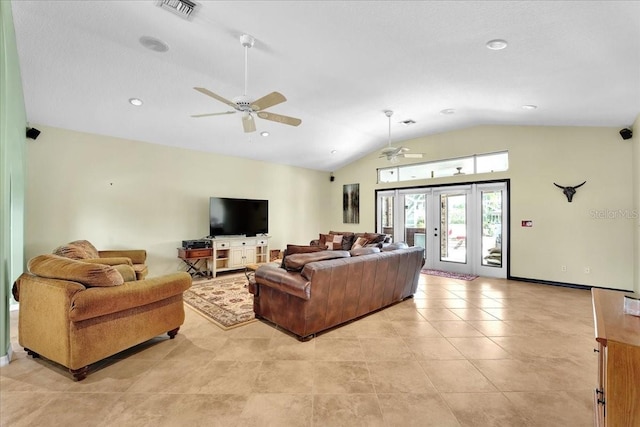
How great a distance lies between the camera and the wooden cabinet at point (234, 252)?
591cm

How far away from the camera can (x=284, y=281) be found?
119 inches

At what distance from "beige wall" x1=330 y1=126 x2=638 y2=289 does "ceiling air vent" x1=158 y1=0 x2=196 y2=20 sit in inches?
232

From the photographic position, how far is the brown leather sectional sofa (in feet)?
9.58

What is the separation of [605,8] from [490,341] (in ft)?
10.1

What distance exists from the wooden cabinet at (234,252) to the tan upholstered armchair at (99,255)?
139cm

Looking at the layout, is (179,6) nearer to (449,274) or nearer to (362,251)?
(362,251)

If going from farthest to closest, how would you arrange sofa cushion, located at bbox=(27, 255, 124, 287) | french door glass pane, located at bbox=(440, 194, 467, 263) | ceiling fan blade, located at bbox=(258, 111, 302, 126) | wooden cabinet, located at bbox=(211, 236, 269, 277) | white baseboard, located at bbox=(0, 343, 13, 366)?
1. french door glass pane, located at bbox=(440, 194, 467, 263)
2. wooden cabinet, located at bbox=(211, 236, 269, 277)
3. ceiling fan blade, located at bbox=(258, 111, 302, 126)
4. white baseboard, located at bbox=(0, 343, 13, 366)
5. sofa cushion, located at bbox=(27, 255, 124, 287)

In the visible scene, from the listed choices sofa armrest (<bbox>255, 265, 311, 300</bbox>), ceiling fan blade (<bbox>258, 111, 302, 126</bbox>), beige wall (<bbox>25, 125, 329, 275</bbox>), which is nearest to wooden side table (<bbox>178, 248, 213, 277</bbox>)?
beige wall (<bbox>25, 125, 329, 275</bbox>)

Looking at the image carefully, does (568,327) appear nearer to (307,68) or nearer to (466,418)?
(466,418)

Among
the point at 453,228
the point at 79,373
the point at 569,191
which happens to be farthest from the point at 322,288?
the point at 569,191

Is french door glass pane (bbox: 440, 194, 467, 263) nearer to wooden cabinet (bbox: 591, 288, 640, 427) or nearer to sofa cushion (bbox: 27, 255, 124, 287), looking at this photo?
wooden cabinet (bbox: 591, 288, 640, 427)

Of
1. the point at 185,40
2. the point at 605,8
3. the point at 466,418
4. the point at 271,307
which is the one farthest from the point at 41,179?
the point at 605,8

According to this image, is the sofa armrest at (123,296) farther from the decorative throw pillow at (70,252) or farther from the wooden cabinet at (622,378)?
the wooden cabinet at (622,378)

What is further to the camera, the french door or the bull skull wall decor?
the french door
